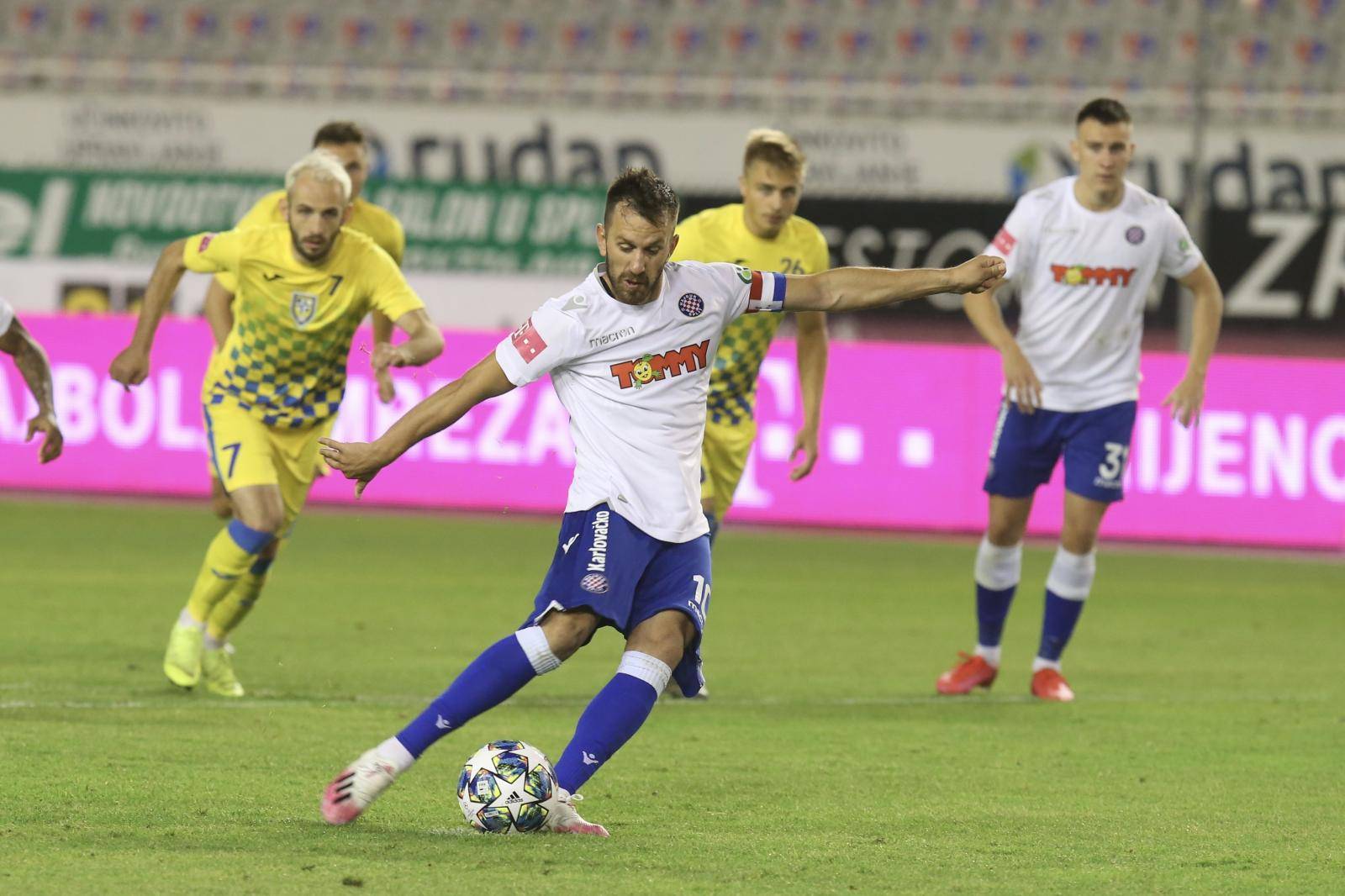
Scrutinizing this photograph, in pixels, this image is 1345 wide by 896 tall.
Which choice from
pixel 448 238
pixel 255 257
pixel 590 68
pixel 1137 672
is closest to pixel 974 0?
pixel 590 68

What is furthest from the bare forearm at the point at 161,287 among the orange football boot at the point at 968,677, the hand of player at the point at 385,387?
the orange football boot at the point at 968,677

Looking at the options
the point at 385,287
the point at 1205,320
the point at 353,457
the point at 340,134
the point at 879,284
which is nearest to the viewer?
the point at 353,457

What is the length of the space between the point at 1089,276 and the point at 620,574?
3612mm

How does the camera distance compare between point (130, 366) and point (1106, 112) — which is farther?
point (1106, 112)

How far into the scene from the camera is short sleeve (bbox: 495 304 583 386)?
216 inches

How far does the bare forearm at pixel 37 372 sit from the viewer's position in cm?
753

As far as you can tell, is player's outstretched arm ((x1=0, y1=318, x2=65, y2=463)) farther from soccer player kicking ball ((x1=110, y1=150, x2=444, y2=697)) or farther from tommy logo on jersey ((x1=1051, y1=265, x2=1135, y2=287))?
tommy logo on jersey ((x1=1051, y1=265, x2=1135, y2=287))

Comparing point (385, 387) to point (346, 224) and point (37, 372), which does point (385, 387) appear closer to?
point (346, 224)

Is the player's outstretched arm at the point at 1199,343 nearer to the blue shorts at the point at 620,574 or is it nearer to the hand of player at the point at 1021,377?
the hand of player at the point at 1021,377

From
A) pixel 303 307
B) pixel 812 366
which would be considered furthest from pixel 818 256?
pixel 303 307

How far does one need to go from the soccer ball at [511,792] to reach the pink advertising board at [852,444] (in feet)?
28.7

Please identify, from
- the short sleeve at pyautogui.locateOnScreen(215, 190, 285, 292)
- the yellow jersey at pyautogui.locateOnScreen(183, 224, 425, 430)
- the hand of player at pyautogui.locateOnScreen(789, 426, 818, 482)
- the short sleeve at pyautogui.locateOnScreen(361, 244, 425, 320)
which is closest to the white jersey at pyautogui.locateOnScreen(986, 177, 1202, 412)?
the hand of player at pyautogui.locateOnScreen(789, 426, 818, 482)

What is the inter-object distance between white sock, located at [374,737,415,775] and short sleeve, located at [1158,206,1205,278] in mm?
4368

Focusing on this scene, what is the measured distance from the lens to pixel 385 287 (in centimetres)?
779
